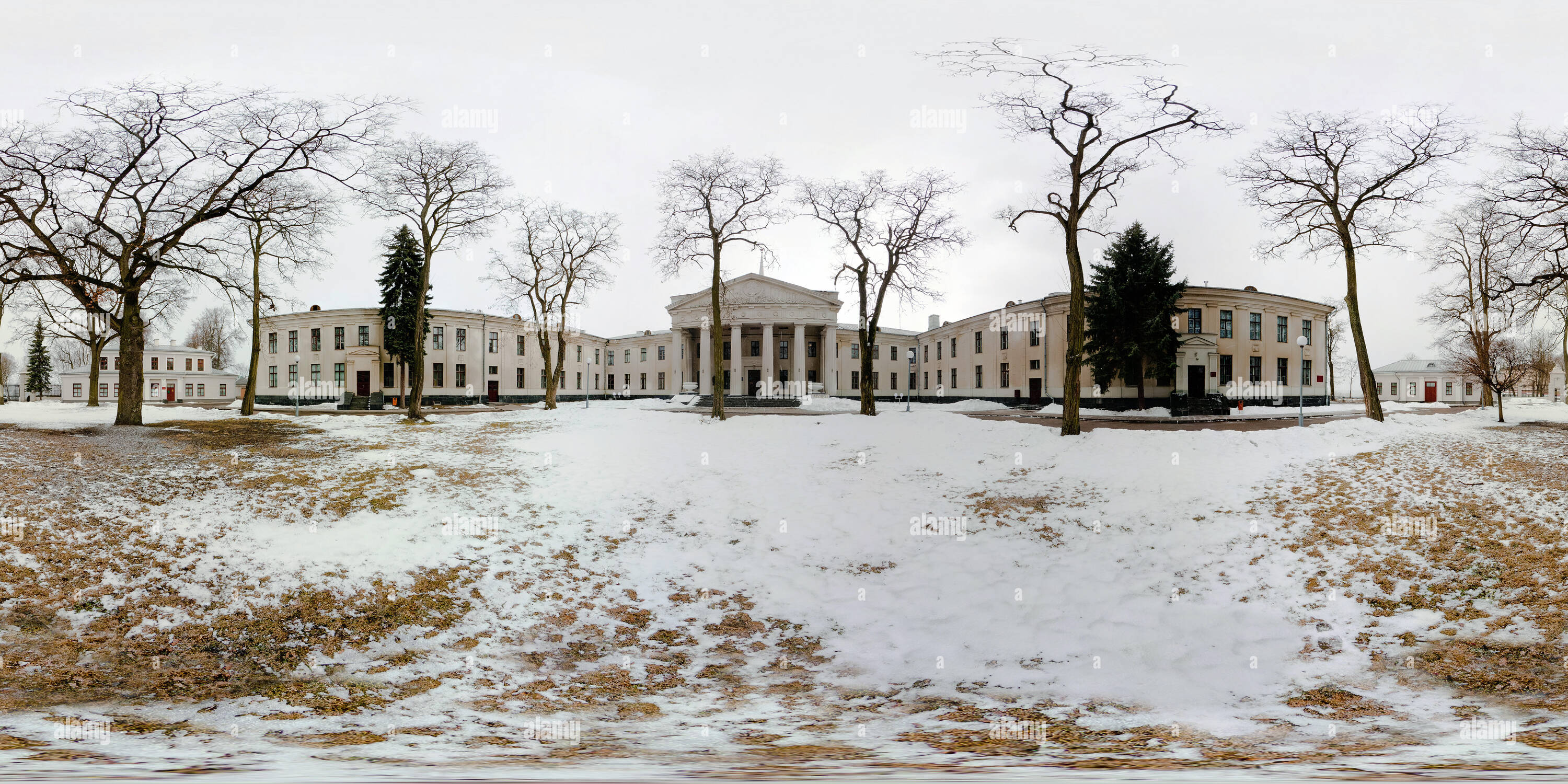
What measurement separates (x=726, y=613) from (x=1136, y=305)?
3393cm

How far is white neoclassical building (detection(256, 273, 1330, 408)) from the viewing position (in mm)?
39625

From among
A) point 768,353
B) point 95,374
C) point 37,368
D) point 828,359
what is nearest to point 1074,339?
point 768,353

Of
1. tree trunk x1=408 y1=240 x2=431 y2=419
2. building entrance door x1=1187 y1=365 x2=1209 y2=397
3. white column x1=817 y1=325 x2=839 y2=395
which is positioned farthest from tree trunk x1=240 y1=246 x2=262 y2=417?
building entrance door x1=1187 y1=365 x2=1209 y2=397

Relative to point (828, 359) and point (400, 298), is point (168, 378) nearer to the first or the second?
point (400, 298)

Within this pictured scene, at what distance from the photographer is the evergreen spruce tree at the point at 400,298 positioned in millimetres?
44750

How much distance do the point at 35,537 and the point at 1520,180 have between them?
34.2 metres

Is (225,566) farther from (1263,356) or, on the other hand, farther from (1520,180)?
(1263,356)

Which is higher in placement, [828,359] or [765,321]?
[765,321]

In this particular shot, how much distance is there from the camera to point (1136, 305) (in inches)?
1391

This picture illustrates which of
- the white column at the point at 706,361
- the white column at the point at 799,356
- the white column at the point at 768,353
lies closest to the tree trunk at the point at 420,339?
the white column at the point at 706,361

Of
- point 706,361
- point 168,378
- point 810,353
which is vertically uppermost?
point 810,353

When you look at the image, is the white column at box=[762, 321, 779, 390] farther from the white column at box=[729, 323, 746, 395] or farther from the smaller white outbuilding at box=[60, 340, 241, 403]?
the smaller white outbuilding at box=[60, 340, 241, 403]

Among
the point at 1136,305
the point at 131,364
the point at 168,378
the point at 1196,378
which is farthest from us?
the point at 168,378

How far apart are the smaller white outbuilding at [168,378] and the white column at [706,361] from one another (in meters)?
52.3
